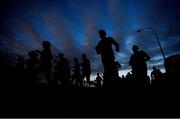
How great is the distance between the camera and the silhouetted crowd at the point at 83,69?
475 centimetres

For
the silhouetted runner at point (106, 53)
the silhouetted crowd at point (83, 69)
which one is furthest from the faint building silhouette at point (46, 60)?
the silhouetted runner at point (106, 53)

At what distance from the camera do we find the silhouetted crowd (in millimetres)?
4754

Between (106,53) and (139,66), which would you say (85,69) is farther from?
(106,53)

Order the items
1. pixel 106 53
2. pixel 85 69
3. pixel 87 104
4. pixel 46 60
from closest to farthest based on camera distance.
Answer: pixel 87 104 < pixel 106 53 < pixel 46 60 < pixel 85 69

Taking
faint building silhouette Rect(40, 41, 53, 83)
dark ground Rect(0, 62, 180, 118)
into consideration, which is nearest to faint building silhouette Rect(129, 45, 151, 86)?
dark ground Rect(0, 62, 180, 118)

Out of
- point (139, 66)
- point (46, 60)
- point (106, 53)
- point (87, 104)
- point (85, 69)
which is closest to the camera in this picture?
point (87, 104)

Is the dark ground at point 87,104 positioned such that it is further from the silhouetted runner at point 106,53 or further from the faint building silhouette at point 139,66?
the faint building silhouette at point 139,66

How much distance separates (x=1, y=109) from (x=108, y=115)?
187 cm

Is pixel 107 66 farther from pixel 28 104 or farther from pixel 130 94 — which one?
pixel 28 104

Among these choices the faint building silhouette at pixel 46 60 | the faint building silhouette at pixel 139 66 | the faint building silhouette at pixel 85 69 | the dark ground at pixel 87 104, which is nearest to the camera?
the dark ground at pixel 87 104

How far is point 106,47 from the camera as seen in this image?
496 cm

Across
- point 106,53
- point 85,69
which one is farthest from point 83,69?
point 106,53

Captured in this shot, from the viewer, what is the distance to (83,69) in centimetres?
1076

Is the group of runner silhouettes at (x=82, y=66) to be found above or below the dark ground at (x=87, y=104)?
above
